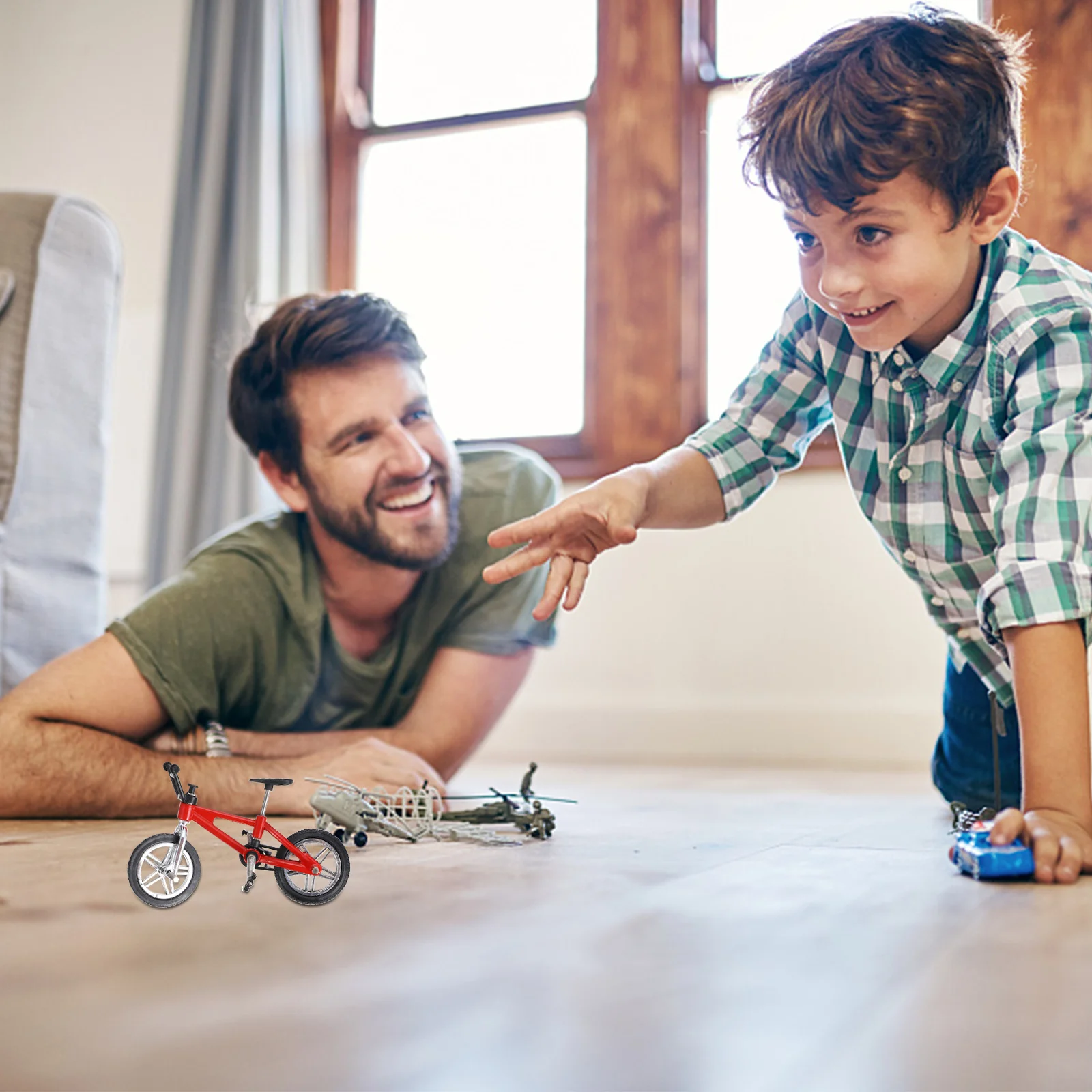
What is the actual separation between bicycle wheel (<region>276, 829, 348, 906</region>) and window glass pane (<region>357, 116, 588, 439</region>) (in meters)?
2.22

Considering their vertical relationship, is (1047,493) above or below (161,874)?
above

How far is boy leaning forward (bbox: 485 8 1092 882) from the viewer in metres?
0.85

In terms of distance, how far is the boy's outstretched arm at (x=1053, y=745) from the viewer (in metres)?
0.79

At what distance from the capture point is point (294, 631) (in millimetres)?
1369

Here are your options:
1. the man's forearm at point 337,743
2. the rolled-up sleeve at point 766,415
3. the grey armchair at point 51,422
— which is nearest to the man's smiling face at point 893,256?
the rolled-up sleeve at point 766,415

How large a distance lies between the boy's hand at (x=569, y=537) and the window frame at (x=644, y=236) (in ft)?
5.37

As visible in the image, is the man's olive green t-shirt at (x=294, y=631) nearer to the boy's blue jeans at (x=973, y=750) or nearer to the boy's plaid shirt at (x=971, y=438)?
the boy's plaid shirt at (x=971, y=438)

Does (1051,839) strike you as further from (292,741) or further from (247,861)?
(292,741)

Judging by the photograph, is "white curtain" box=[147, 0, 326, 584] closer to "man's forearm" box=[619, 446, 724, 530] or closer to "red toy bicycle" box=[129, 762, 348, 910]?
"man's forearm" box=[619, 446, 724, 530]

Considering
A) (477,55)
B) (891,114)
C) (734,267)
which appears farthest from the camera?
(477,55)

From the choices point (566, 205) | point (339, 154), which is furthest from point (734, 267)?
point (339, 154)

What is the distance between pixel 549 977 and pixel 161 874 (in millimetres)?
184

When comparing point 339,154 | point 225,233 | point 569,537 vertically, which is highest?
point 339,154

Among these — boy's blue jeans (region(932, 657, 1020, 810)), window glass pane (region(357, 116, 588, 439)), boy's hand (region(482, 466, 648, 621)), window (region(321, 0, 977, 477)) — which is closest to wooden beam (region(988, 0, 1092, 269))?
window (region(321, 0, 977, 477))
